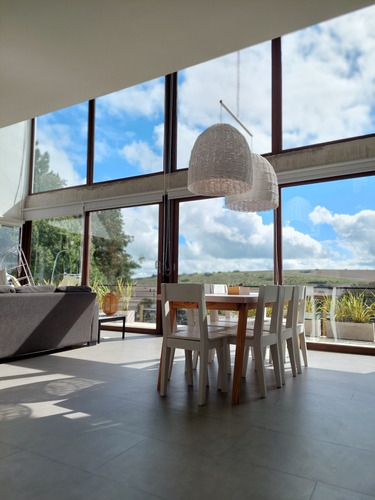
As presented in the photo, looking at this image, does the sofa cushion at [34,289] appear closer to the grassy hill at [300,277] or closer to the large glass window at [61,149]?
the grassy hill at [300,277]

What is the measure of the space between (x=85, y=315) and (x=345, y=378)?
9.86 ft

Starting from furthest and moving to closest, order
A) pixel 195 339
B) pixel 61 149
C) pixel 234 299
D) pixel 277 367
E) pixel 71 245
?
pixel 61 149 → pixel 71 245 → pixel 277 367 → pixel 234 299 → pixel 195 339

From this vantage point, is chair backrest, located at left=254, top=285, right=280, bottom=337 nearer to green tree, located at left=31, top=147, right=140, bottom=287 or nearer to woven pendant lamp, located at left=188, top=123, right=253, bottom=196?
woven pendant lamp, located at left=188, top=123, right=253, bottom=196

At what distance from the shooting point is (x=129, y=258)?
6.54 meters

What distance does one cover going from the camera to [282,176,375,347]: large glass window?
15.6 feet

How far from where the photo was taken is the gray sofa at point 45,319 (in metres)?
3.73

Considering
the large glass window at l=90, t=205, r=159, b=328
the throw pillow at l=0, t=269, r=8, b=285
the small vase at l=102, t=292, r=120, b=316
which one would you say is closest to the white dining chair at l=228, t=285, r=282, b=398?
the small vase at l=102, t=292, r=120, b=316

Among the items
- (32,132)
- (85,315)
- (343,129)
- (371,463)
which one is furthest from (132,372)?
(32,132)

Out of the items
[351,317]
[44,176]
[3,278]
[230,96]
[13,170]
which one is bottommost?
[351,317]

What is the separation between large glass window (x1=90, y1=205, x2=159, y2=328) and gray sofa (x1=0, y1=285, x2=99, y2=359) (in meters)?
1.53

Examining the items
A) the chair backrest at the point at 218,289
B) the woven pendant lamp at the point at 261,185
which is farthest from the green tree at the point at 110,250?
the woven pendant lamp at the point at 261,185

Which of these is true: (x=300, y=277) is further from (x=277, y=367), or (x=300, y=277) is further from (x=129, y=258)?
(x=129, y=258)

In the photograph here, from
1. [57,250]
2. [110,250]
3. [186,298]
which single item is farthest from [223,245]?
[57,250]

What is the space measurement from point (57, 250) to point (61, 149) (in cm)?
210
